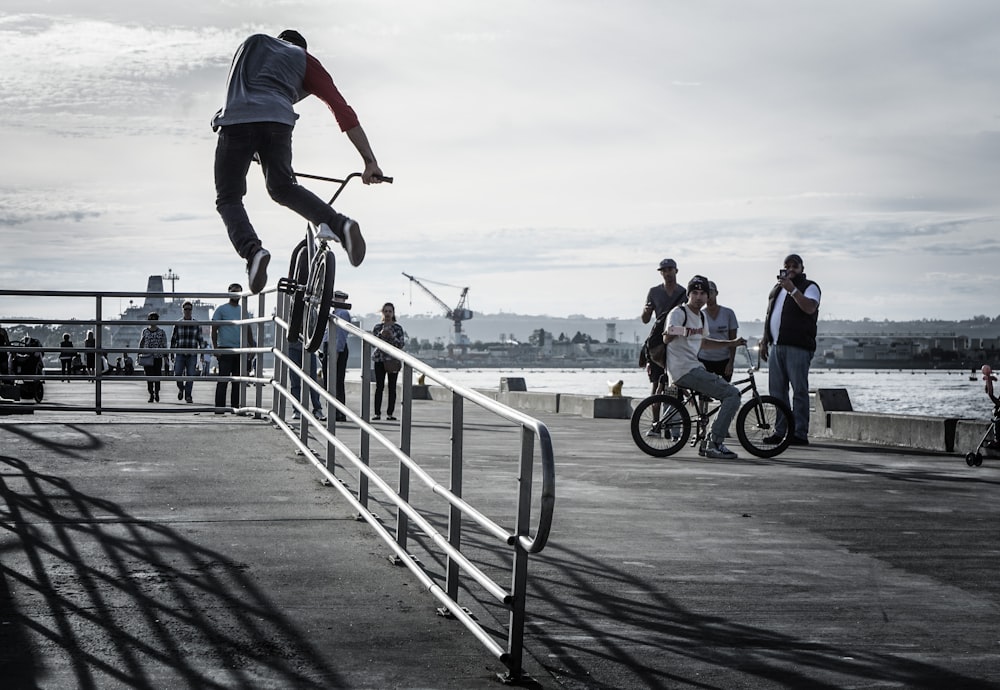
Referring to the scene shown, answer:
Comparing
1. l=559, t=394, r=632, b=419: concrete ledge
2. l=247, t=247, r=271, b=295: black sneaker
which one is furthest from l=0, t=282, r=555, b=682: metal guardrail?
l=559, t=394, r=632, b=419: concrete ledge

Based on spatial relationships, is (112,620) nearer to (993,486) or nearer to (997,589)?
(997,589)

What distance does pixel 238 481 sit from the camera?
8.34 meters

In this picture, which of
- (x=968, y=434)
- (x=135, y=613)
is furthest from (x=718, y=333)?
(x=135, y=613)

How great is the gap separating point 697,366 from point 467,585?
7.32 m

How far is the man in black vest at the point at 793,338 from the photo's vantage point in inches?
561

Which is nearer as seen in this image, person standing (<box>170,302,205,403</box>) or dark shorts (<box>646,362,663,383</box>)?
dark shorts (<box>646,362,663,383</box>)

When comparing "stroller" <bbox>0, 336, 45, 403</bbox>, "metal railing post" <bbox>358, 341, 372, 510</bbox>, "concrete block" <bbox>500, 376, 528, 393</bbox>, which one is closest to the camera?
"metal railing post" <bbox>358, 341, 372, 510</bbox>

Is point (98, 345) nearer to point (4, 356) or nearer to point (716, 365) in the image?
point (4, 356)

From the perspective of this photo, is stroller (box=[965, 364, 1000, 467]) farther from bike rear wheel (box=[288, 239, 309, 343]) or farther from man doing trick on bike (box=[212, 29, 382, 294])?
man doing trick on bike (box=[212, 29, 382, 294])

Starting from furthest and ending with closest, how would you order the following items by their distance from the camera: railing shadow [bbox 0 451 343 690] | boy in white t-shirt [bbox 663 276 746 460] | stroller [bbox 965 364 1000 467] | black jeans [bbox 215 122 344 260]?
boy in white t-shirt [bbox 663 276 746 460] → stroller [bbox 965 364 1000 467] → black jeans [bbox 215 122 344 260] → railing shadow [bbox 0 451 343 690]

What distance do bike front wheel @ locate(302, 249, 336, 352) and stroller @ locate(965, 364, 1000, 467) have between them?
22.0 ft

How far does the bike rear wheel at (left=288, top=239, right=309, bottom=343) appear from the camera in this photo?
30.1 ft

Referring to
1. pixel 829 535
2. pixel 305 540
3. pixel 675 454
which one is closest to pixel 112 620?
pixel 305 540

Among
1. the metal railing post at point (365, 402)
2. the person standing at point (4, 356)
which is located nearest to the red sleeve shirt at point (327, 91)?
the metal railing post at point (365, 402)
